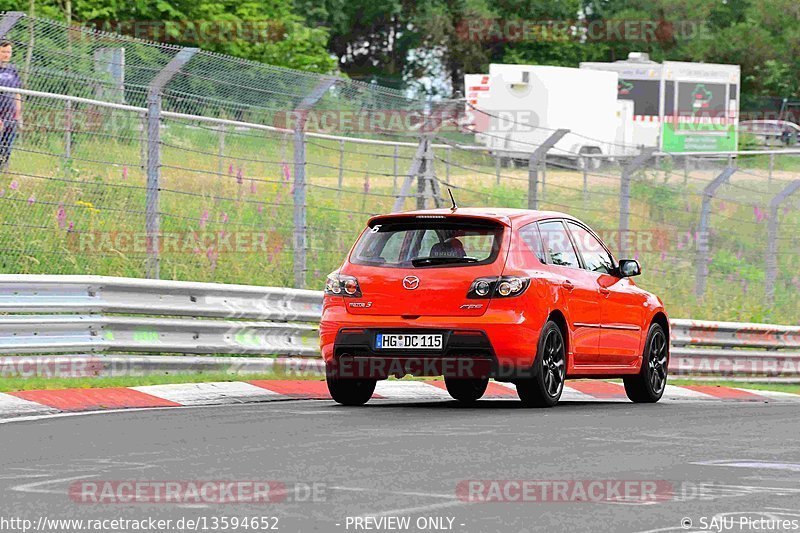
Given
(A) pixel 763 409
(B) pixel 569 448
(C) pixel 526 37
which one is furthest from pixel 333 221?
(C) pixel 526 37

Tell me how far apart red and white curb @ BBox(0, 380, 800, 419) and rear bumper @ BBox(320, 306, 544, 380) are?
1.12 m

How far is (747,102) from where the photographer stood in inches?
2869

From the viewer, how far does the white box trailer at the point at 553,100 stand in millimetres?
46375

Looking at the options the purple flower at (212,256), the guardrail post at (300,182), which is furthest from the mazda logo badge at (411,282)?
the purple flower at (212,256)

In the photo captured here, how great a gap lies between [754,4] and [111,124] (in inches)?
2544

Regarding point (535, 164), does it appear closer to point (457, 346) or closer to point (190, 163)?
point (190, 163)

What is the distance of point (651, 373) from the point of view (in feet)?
48.5

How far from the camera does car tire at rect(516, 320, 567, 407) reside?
12.4 metres

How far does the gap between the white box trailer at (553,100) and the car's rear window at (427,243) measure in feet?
106

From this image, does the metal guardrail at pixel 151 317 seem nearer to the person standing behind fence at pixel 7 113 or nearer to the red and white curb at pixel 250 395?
the red and white curb at pixel 250 395

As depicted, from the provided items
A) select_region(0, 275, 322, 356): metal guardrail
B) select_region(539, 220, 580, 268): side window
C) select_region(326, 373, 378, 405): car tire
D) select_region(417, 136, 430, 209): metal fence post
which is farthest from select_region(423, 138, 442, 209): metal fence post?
select_region(326, 373, 378, 405): car tire

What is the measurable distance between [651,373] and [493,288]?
3.10m

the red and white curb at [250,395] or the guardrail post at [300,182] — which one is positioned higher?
the guardrail post at [300,182]

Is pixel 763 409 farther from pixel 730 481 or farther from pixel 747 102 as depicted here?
pixel 747 102
